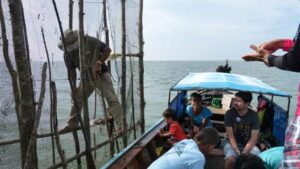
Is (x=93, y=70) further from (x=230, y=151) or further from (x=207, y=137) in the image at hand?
(x=207, y=137)

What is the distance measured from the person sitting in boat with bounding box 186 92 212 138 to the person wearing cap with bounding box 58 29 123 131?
1.22 m

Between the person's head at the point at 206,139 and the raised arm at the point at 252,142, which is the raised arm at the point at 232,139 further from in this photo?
the person's head at the point at 206,139

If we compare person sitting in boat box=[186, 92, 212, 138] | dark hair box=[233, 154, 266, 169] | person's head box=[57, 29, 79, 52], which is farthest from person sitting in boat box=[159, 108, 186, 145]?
dark hair box=[233, 154, 266, 169]

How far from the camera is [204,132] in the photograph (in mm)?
3441

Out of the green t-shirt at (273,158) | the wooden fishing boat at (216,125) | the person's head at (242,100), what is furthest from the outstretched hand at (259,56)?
the person's head at (242,100)

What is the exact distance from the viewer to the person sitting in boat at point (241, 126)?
4.88 metres

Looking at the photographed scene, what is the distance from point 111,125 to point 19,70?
363cm

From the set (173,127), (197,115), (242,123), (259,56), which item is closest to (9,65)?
(259,56)

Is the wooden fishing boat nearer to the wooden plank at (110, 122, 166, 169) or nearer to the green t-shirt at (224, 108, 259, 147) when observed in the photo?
the wooden plank at (110, 122, 166, 169)

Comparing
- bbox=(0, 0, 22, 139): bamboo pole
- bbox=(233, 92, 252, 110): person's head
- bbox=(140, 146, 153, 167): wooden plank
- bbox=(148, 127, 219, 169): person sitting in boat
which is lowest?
bbox=(140, 146, 153, 167): wooden plank

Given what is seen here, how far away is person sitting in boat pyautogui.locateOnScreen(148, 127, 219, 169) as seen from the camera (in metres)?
3.16

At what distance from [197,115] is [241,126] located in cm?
98

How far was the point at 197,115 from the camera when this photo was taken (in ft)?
19.4

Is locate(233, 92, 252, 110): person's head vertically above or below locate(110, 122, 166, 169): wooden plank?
above
